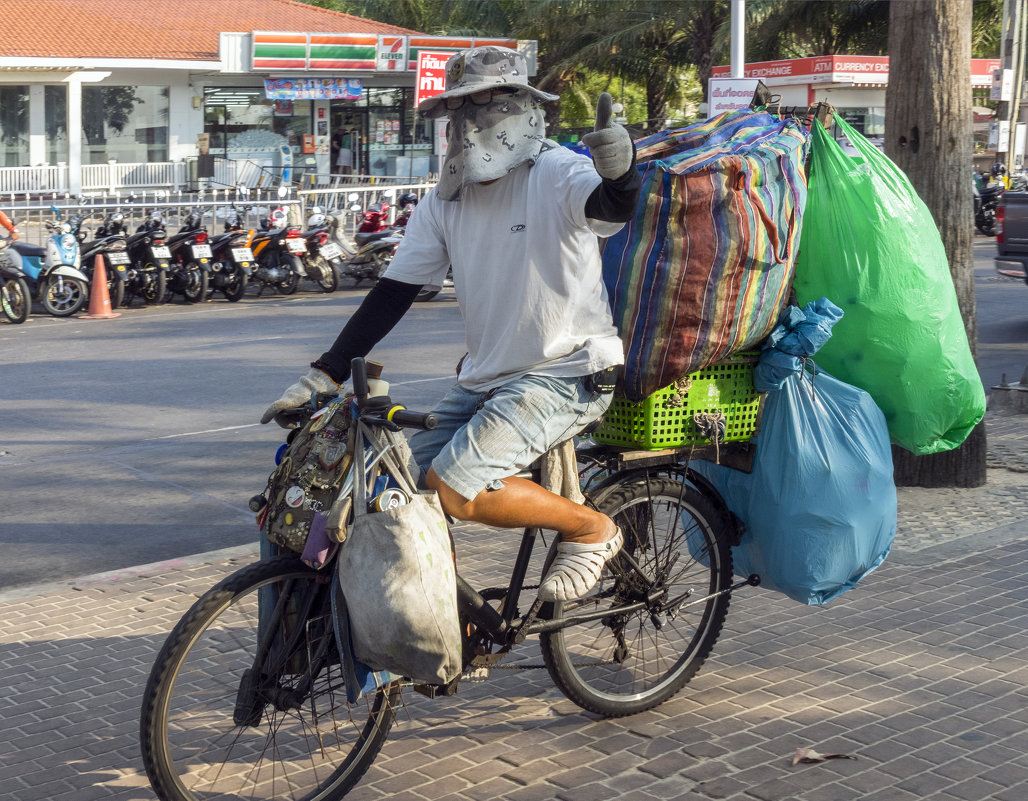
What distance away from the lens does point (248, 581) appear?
3.27 meters

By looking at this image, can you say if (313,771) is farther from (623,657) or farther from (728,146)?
(728,146)

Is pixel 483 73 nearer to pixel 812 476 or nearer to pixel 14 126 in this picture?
pixel 812 476

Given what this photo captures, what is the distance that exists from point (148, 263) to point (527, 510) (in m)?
13.0

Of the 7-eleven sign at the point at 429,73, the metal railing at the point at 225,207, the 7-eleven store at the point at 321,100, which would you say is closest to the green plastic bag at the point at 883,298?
the 7-eleven sign at the point at 429,73

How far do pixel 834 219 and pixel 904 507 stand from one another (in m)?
2.74

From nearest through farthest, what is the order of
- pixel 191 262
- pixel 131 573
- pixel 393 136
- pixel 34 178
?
pixel 131 573 < pixel 191 262 < pixel 34 178 < pixel 393 136

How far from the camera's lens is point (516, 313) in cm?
359

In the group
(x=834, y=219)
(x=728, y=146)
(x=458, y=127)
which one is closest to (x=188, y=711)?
(x=458, y=127)

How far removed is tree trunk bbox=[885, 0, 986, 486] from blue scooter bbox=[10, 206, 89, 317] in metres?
10.4

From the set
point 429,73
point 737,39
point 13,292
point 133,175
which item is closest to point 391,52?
point 133,175

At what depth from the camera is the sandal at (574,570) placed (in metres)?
3.73

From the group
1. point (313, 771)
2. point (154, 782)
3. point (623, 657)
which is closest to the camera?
point (154, 782)

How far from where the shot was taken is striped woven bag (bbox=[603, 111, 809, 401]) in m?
3.86

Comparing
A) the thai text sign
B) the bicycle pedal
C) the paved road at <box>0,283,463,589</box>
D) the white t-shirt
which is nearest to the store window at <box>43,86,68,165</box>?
the thai text sign
